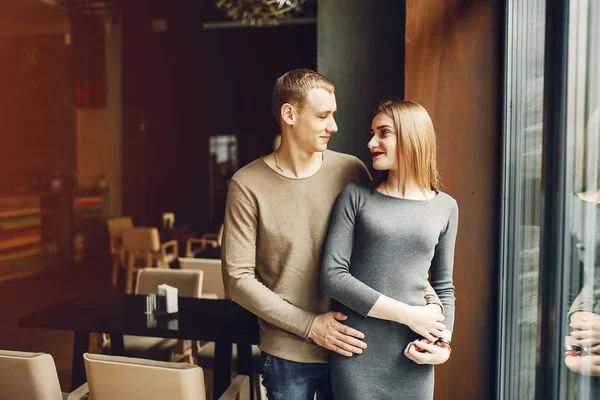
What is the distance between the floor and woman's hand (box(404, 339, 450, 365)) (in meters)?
1.19

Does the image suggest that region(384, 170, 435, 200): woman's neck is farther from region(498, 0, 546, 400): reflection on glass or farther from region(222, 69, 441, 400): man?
region(498, 0, 546, 400): reflection on glass

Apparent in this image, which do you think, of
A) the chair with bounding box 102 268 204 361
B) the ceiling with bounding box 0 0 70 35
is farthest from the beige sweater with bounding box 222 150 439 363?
the ceiling with bounding box 0 0 70 35

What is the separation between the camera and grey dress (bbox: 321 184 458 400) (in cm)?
169

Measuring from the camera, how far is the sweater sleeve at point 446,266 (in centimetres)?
176

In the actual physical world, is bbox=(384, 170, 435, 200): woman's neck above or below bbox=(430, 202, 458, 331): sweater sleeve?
above

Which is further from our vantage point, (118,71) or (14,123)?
(118,71)

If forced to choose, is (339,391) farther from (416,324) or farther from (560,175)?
(560,175)

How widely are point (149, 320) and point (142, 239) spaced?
3874mm

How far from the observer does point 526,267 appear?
→ 74.5 inches

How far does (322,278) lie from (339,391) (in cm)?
37

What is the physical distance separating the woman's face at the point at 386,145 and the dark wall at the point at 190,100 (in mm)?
7792

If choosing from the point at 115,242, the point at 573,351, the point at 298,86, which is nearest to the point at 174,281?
the point at 298,86

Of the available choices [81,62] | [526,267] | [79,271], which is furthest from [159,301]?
[81,62]

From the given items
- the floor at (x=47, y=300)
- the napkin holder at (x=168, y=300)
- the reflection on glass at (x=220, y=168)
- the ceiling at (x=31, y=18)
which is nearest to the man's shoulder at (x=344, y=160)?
the floor at (x=47, y=300)
